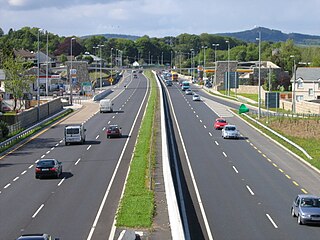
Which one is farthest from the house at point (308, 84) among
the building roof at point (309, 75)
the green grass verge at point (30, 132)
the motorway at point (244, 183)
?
the motorway at point (244, 183)

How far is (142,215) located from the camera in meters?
26.8

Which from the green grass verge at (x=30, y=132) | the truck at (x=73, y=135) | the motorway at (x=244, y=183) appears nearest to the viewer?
the motorway at (x=244, y=183)

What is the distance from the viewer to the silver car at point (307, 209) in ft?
89.6

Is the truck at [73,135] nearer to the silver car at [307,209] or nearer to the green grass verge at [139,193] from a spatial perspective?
the green grass verge at [139,193]

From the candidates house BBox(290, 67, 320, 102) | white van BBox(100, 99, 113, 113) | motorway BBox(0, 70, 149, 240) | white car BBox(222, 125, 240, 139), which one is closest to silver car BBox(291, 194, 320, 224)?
motorway BBox(0, 70, 149, 240)

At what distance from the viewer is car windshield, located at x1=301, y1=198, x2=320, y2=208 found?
28031 mm

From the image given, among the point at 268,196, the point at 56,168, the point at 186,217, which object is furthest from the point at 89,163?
the point at 186,217

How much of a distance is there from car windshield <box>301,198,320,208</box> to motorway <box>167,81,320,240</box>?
89 centimetres

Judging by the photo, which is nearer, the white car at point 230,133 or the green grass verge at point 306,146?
the green grass verge at point 306,146

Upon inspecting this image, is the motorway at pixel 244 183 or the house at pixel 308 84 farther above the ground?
the house at pixel 308 84

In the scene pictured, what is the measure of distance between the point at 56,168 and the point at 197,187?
28.8ft

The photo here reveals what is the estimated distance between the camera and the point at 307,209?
27.7 meters

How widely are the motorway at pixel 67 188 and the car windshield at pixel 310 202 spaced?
8.09 m

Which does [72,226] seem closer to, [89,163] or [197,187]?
[197,187]
